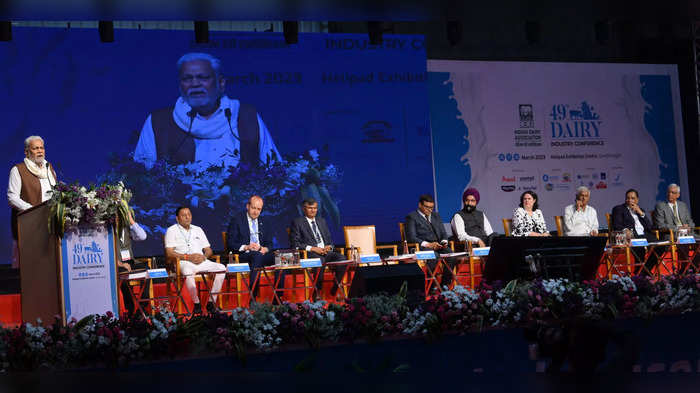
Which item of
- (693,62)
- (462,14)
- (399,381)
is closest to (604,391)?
(399,381)

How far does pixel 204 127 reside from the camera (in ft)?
27.7

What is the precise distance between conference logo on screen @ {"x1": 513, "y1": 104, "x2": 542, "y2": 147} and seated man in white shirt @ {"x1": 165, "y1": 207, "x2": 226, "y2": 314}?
183 inches

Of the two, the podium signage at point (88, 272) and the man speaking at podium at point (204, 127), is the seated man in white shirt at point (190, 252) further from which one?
the podium signage at point (88, 272)

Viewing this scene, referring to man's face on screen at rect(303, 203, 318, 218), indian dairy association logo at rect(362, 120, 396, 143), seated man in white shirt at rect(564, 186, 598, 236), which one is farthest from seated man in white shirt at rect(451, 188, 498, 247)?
man's face on screen at rect(303, 203, 318, 218)

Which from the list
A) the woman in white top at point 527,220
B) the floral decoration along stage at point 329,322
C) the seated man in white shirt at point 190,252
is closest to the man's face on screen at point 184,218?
the seated man in white shirt at point 190,252

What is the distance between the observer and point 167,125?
8.30 meters

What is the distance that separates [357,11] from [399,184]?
3.28m

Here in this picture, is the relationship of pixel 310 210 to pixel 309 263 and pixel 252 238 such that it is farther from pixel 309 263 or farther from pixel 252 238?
pixel 309 263

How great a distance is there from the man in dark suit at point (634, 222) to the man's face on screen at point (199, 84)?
14.8 feet

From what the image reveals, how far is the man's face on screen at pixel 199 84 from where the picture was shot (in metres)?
8.38

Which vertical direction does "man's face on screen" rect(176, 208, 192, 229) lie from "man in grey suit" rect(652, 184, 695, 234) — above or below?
above

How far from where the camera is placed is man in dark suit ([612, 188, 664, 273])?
837 cm

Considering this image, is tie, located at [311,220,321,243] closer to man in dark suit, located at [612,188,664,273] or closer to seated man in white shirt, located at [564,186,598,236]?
seated man in white shirt, located at [564,186,598,236]

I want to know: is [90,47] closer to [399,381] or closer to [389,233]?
[389,233]
